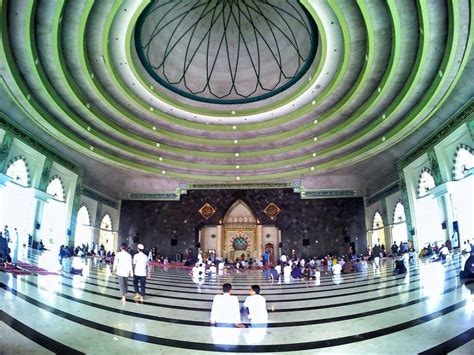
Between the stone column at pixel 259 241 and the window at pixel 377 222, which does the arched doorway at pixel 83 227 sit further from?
the window at pixel 377 222

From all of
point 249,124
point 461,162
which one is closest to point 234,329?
point 461,162

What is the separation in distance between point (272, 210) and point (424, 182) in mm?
9761

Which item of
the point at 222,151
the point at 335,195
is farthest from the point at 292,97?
the point at 335,195

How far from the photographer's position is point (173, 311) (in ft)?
16.2

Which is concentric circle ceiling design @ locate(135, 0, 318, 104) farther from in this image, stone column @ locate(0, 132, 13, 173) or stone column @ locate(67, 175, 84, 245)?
stone column @ locate(67, 175, 84, 245)

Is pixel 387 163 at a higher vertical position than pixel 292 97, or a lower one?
lower

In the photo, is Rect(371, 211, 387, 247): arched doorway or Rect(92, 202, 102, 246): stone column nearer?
Rect(92, 202, 102, 246): stone column

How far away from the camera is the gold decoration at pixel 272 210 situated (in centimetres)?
2327

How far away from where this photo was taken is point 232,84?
66.1 feet

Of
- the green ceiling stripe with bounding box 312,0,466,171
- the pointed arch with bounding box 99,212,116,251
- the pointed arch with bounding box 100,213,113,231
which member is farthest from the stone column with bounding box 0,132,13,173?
the green ceiling stripe with bounding box 312,0,466,171

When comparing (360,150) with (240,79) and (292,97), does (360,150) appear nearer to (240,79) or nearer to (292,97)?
(292,97)

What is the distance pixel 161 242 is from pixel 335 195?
12.8 m

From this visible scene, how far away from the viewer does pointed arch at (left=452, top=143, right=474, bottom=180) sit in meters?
13.7

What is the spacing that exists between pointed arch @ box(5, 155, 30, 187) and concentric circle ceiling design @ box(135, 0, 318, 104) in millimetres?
7580
